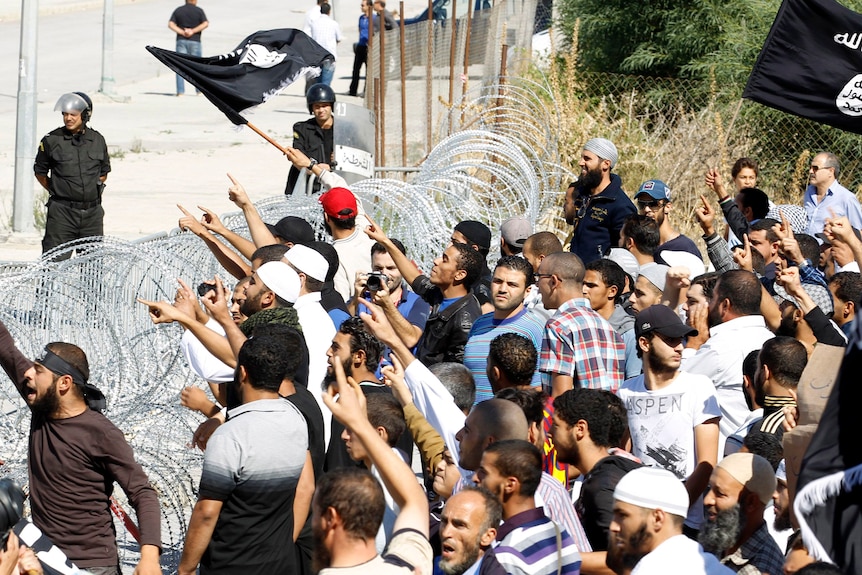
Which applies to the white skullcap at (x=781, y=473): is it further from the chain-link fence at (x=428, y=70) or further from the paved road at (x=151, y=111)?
the paved road at (x=151, y=111)

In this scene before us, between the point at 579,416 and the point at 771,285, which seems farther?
the point at 771,285

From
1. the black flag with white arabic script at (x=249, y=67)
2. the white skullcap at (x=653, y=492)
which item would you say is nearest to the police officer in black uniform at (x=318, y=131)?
the black flag with white arabic script at (x=249, y=67)

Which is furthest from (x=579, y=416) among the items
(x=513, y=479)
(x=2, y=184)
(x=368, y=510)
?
(x=2, y=184)

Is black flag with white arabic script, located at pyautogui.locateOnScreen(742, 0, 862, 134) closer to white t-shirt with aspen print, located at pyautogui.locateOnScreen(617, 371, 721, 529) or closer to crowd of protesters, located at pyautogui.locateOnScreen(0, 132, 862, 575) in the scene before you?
crowd of protesters, located at pyautogui.locateOnScreen(0, 132, 862, 575)

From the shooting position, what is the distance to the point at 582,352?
6203 millimetres

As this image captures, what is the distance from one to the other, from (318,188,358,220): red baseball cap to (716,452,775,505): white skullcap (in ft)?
12.7

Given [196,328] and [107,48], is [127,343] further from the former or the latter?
[107,48]

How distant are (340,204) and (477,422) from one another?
3413 millimetres

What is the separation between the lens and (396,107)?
53.4ft

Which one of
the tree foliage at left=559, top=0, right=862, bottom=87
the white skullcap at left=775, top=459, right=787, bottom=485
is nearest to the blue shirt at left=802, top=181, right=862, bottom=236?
the white skullcap at left=775, top=459, right=787, bottom=485

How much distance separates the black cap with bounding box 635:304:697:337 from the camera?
18.5 ft

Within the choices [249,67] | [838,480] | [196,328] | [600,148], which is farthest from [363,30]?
[838,480]

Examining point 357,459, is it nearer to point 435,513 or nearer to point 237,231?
point 435,513

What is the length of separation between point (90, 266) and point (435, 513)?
3395mm
